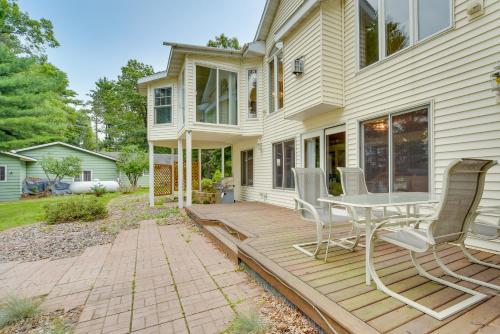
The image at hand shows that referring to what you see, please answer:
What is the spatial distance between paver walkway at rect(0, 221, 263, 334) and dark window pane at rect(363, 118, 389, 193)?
9.85 feet

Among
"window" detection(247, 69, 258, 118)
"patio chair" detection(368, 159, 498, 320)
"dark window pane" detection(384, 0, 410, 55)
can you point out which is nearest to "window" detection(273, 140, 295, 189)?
"window" detection(247, 69, 258, 118)

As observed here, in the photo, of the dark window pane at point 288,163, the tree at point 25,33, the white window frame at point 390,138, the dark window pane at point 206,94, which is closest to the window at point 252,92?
the dark window pane at point 206,94

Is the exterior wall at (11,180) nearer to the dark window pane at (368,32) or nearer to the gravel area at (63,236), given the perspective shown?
the gravel area at (63,236)

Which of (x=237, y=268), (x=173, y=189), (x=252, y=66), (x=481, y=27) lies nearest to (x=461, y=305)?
(x=237, y=268)

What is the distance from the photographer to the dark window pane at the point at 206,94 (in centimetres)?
814

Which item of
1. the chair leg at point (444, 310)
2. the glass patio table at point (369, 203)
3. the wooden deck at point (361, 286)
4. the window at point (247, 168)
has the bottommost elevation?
the wooden deck at point (361, 286)

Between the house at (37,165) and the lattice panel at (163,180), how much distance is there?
7.88m

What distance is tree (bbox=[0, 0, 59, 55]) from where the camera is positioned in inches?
632

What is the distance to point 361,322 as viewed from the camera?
65.7 inches

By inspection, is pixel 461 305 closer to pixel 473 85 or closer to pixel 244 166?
pixel 473 85

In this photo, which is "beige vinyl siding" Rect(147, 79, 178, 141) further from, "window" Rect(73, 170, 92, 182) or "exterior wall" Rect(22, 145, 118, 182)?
"window" Rect(73, 170, 92, 182)

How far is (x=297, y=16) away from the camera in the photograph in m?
5.59

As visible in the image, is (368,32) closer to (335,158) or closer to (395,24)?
(395,24)

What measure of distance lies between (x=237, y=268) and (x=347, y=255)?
1494 mm
